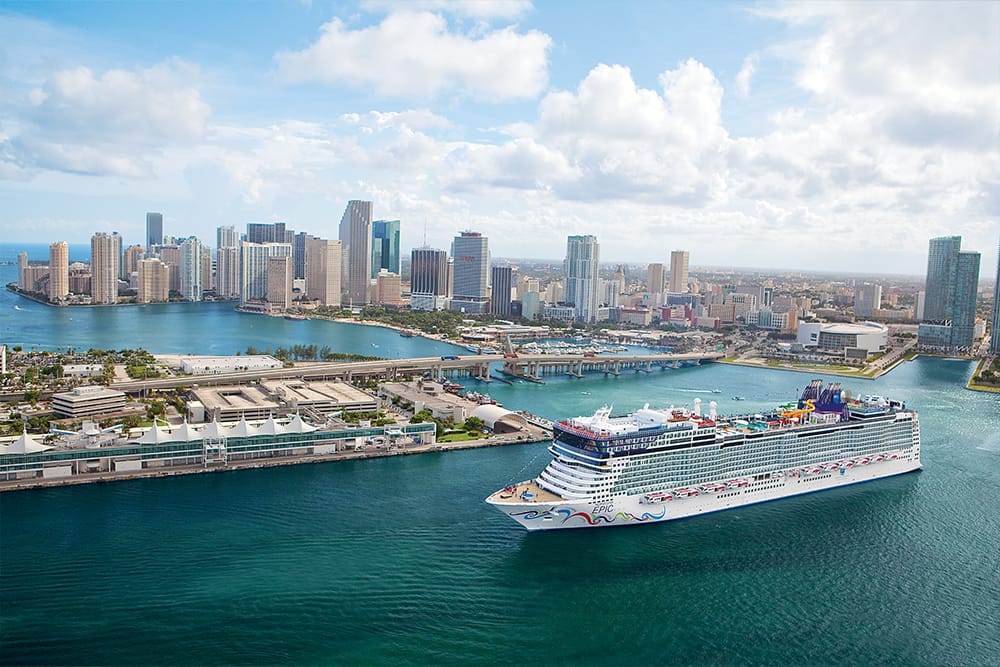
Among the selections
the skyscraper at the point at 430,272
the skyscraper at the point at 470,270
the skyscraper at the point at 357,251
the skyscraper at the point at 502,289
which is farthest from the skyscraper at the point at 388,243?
the skyscraper at the point at 502,289

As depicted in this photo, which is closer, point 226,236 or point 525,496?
point 525,496

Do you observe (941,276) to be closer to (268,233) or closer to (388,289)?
(388,289)

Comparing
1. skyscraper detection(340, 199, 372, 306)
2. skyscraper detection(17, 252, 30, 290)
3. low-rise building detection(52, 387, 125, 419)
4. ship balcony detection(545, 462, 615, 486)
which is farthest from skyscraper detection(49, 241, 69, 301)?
ship balcony detection(545, 462, 615, 486)

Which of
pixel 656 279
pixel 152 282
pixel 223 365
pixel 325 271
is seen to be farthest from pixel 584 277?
pixel 223 365

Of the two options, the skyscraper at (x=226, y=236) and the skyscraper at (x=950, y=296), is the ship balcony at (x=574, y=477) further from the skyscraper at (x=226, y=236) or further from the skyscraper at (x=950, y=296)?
the skyscraper at (x=226, y=236)

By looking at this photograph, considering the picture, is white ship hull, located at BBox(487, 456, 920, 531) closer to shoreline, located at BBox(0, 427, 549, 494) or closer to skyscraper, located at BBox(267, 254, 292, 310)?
shoreline, located at BBox(0, 427, 549, 494)

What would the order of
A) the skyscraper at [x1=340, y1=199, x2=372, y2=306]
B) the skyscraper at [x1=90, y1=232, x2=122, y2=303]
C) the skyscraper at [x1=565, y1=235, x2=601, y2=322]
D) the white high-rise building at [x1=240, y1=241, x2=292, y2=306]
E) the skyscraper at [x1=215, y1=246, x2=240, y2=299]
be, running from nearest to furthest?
the skyscraper at [x1=90, y1=232, x2=122, y2=303]
the skyscraper at [x1=565, y1=235, x2=601, y2=322]
the white high-rise building at [x1=240, y1=241, x2=292, y2=306]
the skyscraper at [x1=340, y1=199, x2=372, y2=306]
the skyscraper at [x1=215, y1=246, x2=240, y2=299]
